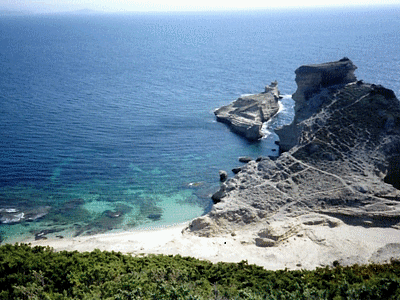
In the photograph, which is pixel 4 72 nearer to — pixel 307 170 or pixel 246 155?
pixel 246 155

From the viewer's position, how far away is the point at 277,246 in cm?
4022

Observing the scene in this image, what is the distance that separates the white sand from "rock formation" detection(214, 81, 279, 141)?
3330cm

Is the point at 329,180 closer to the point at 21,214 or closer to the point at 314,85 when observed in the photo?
the point at 314,85

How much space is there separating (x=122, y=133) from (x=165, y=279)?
48.8 m

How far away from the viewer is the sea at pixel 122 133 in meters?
52.0

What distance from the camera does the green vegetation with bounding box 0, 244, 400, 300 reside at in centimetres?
2594

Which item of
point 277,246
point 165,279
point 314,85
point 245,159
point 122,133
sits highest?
point 314,85

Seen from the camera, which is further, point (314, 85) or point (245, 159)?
point (245, 159)

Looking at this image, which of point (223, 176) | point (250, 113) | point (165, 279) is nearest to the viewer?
point (165, 279)

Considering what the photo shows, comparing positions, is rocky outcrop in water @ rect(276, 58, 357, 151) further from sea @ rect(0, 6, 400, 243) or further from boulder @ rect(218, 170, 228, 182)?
boulder @ rect(218, 170, 228, 182)

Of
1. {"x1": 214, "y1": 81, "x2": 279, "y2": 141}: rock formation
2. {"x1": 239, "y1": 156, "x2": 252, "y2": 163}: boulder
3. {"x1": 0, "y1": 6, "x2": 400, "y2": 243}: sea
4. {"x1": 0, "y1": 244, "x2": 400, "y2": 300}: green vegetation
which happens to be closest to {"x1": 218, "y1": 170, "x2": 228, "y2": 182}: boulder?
{"x1": 0, "y1": 6, "x2": 400, "y2": 243}: sea

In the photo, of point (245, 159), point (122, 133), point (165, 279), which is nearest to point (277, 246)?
point (165, 279)

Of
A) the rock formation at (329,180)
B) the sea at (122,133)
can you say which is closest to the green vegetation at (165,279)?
the rock formation at (329,180)

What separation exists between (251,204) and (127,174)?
21854 mm
